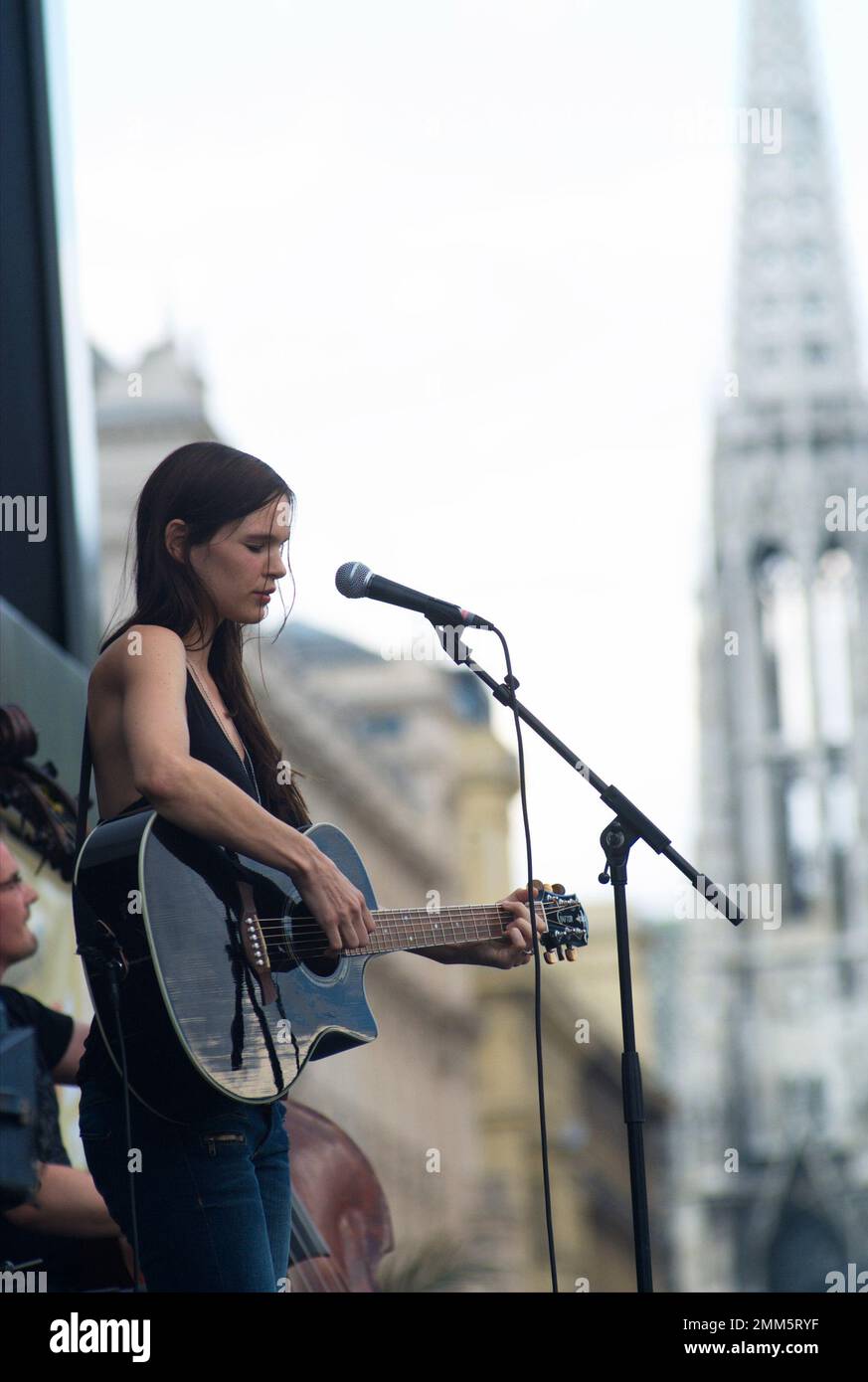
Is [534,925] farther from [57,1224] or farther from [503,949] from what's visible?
[57,1224]

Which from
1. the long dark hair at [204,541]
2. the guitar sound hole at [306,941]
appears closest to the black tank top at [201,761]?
the long dark hair at [204,541]

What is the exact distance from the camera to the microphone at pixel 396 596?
5.15 meters

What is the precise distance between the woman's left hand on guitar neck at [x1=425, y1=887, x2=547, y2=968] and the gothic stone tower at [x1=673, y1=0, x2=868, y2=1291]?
6156 centimetres

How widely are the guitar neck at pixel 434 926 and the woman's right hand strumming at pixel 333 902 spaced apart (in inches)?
7.6

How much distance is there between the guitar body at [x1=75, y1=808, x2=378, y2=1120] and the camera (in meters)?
4.53

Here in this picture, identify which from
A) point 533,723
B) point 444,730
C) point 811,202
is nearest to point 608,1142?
point 444,730

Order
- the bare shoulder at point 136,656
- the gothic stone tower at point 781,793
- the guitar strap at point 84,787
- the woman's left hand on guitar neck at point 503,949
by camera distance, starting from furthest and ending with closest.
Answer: the gothic stone tower at point 781,793
the woman's left hand on guitar neck at point 503,949
the guitar strap at point 84,787
the bare shoulder at point 136,656

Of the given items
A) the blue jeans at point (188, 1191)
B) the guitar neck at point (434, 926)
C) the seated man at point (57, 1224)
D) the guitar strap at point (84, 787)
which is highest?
the guitar strap at point (84, 787)

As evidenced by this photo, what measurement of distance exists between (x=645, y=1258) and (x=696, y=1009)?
65290mm

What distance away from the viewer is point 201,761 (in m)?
4.70

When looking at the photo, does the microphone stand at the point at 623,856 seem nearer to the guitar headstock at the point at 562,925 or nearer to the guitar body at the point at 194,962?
the guitar headstock at the point at 562,925

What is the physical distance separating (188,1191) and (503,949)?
108 centimetres

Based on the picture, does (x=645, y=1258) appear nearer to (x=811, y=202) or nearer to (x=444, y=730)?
(x=444, y=730)

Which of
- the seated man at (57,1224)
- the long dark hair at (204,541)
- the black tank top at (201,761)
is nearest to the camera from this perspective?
the black tank top at (201,761)
